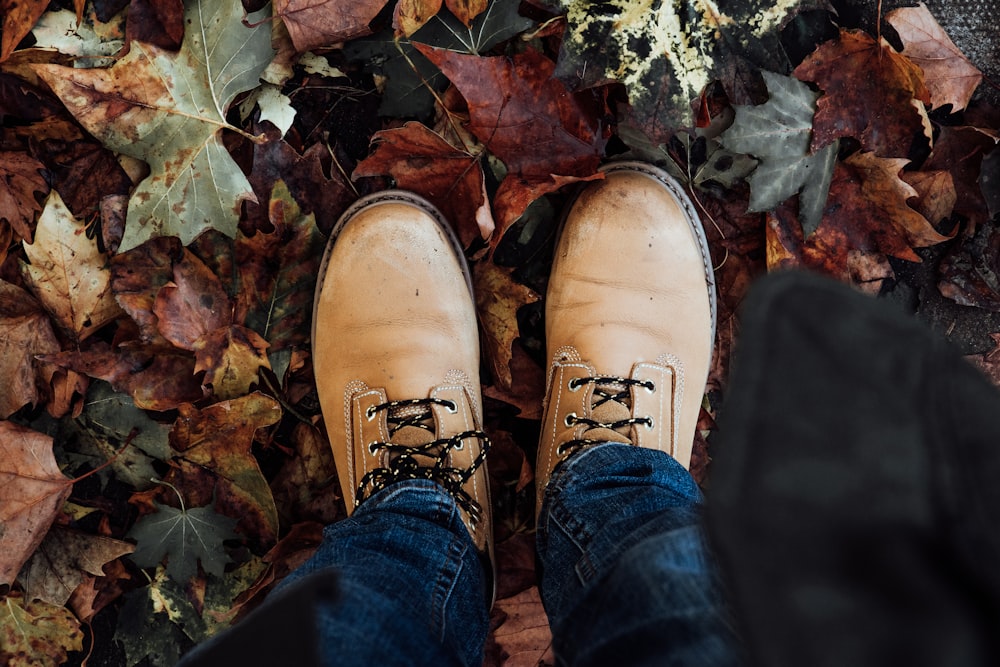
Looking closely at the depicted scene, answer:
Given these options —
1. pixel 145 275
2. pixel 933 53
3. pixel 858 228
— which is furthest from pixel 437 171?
pixel 933 53

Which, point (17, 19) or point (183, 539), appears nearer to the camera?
point (17, 19)

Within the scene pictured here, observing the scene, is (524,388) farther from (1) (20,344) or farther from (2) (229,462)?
(1) (20,344)

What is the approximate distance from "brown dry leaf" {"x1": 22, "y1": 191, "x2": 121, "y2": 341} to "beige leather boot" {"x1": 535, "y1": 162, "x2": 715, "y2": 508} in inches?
35.2

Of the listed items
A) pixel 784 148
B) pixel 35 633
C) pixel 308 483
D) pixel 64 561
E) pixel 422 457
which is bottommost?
pixel 35 633

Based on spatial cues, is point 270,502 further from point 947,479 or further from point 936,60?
point 936,60

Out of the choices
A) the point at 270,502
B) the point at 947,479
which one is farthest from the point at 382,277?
the point at 947,479

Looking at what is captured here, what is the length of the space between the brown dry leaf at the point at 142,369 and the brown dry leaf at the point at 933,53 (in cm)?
149

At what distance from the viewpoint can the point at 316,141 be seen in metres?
1.25

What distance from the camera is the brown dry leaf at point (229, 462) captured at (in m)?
1.25

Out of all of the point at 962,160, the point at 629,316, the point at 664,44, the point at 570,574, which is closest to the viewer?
the point at 570,574

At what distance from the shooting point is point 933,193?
1217mm

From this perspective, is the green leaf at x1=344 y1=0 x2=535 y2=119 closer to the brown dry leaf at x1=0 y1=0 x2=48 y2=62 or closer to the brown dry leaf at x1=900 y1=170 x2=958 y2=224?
the brown dry leaf at x1=0 y1=0 x2=48 y2=62

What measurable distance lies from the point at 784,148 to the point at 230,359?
112 centimetres

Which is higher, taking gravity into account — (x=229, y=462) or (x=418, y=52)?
(x=418, y=52)
